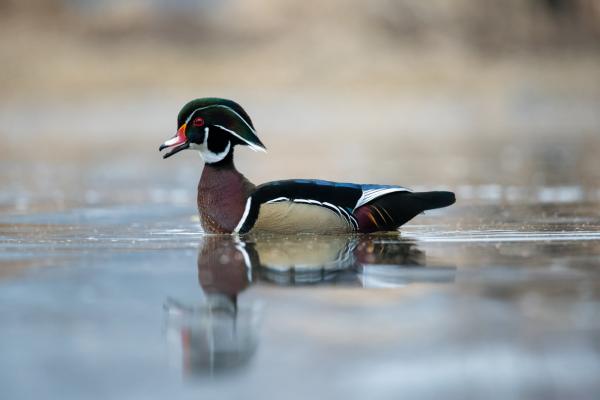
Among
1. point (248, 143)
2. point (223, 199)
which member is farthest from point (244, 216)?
point (248, 143)

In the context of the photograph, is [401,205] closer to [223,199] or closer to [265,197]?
[265,197]

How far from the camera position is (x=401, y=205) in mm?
7992

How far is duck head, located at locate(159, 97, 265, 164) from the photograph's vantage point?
804 centimetres

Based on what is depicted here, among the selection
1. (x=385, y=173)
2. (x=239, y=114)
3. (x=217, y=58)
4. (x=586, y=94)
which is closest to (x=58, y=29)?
(x=217, y=58)

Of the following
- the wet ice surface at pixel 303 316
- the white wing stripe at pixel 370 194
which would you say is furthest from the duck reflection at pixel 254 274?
the white wing stripe at pixel 370 194

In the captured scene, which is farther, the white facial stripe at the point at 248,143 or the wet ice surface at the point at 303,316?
the white facial stripe at the point at 248,143

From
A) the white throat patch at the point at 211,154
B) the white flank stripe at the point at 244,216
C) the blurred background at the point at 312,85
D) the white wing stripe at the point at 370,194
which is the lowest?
the white flank stripe at the point at 244,216

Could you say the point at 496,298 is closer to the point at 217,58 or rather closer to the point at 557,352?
the point at 557,352

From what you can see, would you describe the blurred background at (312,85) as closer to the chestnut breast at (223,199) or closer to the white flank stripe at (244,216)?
the chestnut breast at (223,199)

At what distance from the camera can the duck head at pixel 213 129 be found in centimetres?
804

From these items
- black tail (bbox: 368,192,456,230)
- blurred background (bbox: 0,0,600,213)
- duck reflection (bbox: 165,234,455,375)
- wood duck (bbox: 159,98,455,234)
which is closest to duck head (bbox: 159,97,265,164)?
wood duck (bbox: 159,98,455,234)

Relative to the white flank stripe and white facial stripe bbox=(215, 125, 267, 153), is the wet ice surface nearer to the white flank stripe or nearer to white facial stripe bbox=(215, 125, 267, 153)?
the white flank stripe

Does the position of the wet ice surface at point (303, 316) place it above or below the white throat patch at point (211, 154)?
below

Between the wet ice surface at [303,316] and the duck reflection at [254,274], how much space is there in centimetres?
1
